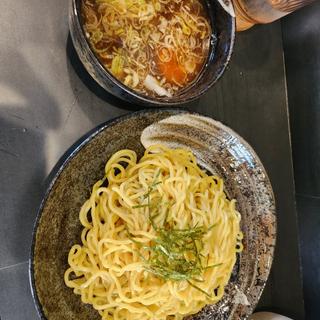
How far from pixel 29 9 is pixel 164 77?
57 centimetres

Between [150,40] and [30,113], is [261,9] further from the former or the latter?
[30,113]

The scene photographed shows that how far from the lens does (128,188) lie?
5.48 feet

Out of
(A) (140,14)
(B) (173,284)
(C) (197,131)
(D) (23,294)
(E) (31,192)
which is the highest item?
(A) (140,14)

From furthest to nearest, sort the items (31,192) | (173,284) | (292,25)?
1. (292,25)
2. (31,192)
3. (173,284)

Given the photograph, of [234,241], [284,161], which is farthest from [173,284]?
[284,161]

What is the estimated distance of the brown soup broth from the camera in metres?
1.69

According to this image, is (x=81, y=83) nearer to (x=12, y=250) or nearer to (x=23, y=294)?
(x=12, y=250)

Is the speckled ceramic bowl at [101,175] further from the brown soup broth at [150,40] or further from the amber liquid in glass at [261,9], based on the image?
the amber liquid in glass at [261,9]

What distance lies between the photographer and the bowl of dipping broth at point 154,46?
64.3 inches

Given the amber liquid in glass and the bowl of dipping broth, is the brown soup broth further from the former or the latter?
the amber liquid in glass

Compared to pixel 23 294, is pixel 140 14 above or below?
above

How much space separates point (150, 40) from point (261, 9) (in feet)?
1.74

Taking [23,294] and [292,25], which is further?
[292,25]

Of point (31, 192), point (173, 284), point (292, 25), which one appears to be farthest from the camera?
point (292, 25)
